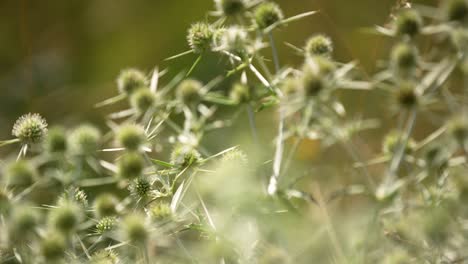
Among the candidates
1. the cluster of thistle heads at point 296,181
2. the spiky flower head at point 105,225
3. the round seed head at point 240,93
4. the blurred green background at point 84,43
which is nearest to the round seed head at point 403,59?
the cluster of thistle heads at point 296,181

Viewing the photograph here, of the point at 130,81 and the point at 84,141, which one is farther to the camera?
the point at 130,81

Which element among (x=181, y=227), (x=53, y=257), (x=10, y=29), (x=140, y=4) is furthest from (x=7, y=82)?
(x=53, y=257)

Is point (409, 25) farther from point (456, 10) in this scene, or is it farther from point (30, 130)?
point (30, 130)

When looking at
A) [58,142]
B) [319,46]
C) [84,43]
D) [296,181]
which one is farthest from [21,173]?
[84,43]

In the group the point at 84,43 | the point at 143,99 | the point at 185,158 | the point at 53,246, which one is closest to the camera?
the point at 53,246

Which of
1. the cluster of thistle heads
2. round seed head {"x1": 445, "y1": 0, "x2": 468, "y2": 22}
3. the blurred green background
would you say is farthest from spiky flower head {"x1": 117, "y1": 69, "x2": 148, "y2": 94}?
the blurred green background

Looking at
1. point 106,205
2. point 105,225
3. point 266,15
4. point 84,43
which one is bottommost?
point 84,43

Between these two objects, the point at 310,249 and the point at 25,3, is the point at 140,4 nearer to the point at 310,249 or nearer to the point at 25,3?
the point at 25,3
